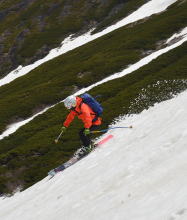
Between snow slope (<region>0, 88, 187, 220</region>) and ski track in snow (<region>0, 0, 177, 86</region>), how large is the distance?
54507mm

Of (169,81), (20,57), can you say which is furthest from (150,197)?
(20,57)

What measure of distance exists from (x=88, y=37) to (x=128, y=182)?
6846 cm

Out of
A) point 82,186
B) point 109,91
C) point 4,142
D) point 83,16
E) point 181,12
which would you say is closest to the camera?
point 82,186

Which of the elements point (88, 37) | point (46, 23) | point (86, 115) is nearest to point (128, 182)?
point (86, 115)

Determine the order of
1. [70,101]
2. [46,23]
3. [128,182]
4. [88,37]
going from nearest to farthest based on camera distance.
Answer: [128,182] → [70,101] → [88,37] → [46,23]

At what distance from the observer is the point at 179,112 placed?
18.1m

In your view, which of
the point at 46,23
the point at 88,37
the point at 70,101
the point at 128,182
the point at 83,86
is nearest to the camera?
the point at 128,182

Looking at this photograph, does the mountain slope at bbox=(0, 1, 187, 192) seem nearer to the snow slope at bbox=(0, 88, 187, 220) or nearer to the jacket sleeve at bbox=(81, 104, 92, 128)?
the snow slope at bbox=(0, 88, 187, 220)

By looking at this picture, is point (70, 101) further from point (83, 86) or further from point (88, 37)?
point (88, 37)

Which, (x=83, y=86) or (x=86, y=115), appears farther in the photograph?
(x=83, y=86)

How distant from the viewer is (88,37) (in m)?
78.5

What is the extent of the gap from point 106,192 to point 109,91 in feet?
84.1

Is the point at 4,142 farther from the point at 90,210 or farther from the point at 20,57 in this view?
the point at 20,57

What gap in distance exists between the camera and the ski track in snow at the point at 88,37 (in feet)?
235
